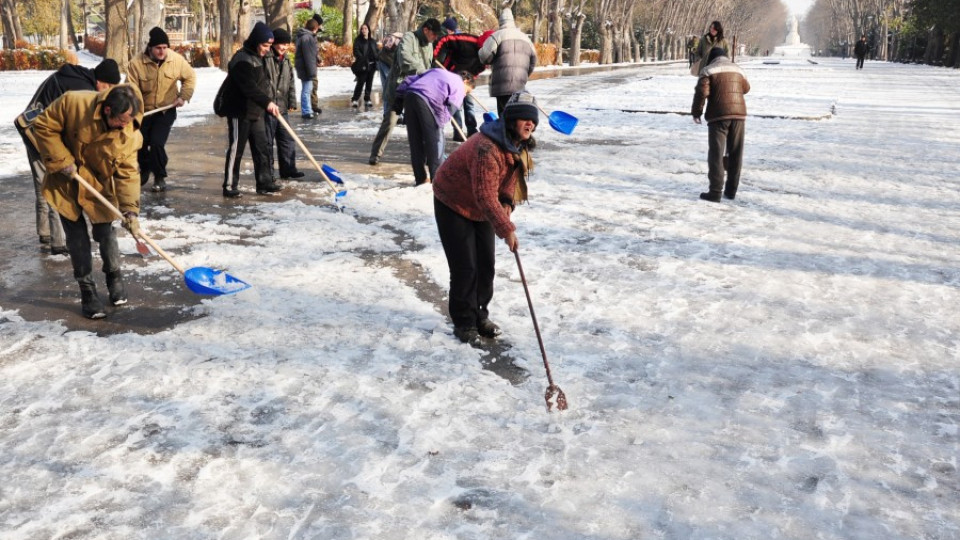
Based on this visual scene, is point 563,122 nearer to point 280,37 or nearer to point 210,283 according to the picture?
point 280,37

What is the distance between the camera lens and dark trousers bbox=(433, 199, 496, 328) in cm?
468

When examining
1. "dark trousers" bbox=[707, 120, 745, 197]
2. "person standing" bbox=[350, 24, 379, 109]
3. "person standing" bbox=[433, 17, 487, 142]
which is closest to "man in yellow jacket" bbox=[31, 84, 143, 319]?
"person standing" bbox=[433, 17, 487, 142]

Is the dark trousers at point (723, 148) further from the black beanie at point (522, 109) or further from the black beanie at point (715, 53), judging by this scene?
the black beanie at point (522, 109)

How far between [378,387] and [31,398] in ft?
5.59

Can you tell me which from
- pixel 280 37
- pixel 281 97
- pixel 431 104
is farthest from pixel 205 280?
pixel 281 97

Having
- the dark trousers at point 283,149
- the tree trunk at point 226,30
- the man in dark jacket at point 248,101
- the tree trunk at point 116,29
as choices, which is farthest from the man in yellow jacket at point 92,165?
the tree trunk at point 226,30

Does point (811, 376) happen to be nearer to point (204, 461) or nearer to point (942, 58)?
point (204, 461)

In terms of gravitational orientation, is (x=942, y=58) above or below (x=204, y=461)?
above

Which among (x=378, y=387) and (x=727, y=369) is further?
(x=727, y=369)

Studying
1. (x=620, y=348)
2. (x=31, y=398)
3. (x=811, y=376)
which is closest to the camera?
(x=31, y=398)

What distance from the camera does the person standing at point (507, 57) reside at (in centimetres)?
977

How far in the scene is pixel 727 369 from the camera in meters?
4.50

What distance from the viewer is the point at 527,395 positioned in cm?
418

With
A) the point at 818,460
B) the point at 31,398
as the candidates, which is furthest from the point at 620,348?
the point at 31,398
